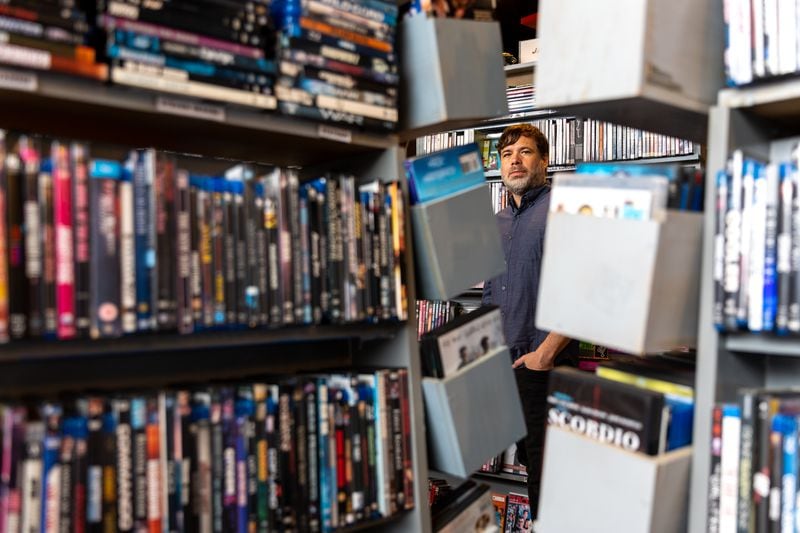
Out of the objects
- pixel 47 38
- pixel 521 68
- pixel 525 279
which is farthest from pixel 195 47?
pixel 521 68

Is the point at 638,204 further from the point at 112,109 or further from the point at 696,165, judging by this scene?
the point at 696,165

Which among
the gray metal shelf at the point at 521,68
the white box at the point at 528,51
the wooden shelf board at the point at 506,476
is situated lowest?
the wooden shelf board at the point at 506,476

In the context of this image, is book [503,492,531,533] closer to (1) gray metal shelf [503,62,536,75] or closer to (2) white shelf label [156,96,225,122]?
(1) gray metal shelf [503,62,536,75]

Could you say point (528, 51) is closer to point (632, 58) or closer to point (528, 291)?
point (528, 291)

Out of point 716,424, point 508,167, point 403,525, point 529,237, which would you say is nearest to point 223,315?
point 403,525

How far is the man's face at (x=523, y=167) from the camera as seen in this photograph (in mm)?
2869

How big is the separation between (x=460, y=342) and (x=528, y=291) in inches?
44.9

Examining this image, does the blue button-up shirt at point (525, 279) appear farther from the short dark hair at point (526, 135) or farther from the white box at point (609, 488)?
the white box at point (609, 488)

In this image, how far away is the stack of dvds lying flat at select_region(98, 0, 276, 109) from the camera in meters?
1.14

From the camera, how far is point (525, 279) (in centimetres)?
271

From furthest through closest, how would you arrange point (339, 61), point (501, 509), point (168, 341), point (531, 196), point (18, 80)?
point (501, 509)
point (531, 196)
point (339, 61)
point (168, 341)
point (18, 80)

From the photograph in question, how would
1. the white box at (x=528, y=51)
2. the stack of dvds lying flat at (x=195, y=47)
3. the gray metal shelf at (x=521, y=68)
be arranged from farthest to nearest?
1. the white box at (x=528, y=51)
2. the gray metal shelf at (x=521, y=68)
3. the stack of dvds lying flat at (x=195, y=47)

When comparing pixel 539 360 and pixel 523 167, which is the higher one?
pixel 523 167

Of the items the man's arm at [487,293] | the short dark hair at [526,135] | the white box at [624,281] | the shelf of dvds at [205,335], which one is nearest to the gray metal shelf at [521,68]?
the short dark hair at [526,135]
